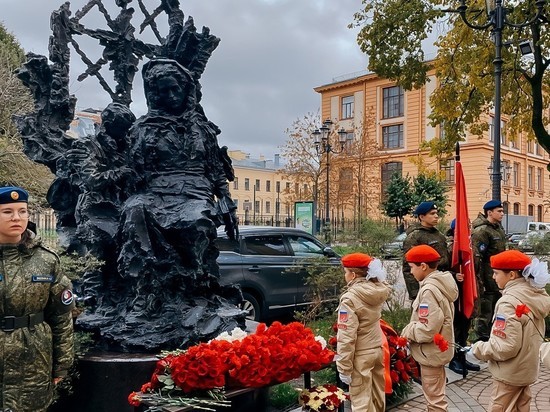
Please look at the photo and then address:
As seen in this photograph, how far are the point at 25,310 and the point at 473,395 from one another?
473 cm

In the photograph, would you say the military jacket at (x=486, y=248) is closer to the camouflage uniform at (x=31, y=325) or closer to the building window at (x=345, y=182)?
the camouflage uniform at (x=31, y=325)

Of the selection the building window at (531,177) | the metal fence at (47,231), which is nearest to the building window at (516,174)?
the building window at (531,177)

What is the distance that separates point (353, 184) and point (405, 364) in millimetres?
30081

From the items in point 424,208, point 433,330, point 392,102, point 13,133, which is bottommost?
point 433,330

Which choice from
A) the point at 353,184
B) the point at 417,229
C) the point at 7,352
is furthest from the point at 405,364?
the point at 353,184

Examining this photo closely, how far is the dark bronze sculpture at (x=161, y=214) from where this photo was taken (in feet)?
18.1

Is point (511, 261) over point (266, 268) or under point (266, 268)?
over

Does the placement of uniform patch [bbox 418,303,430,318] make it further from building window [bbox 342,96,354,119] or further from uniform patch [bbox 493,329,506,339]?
building window [bbox 342,96,354,119]

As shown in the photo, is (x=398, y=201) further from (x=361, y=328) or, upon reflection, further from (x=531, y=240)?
(x=361, y=328)

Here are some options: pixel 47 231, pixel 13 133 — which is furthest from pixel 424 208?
pixel 13 133

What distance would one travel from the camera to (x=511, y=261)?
172 inches

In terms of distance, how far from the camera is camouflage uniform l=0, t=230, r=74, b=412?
3.47 metres

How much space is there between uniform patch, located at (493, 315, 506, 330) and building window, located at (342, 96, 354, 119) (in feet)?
153

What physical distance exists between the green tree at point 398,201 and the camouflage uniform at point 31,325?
29733 millimetres
